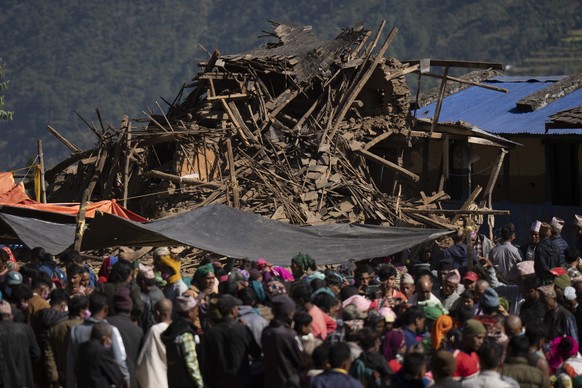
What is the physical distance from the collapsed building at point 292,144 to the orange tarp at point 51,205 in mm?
1834

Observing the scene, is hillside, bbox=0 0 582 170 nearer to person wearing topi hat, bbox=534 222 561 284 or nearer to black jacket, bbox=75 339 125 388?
person wearing topi hat, bbox=534 222 561 284

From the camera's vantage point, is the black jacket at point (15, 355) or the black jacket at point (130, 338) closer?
the black jacket at point (130, 338)

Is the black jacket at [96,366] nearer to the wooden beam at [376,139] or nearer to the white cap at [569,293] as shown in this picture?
the white cap at [569,293]

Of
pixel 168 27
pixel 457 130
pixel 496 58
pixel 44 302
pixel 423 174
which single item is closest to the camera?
pixel 44 302

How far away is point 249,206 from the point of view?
71.6 ft

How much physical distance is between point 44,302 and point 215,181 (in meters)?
9.73

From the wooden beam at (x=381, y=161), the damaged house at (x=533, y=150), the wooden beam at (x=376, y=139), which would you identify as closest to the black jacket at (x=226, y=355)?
the wooden beam at (x=381, y=161)

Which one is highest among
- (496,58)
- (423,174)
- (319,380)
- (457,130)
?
(319,380)

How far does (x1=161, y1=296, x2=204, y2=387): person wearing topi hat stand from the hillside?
93.5 m

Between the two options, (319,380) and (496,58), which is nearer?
(319,380)

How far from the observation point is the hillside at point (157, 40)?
371 feet

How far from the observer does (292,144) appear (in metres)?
23.5

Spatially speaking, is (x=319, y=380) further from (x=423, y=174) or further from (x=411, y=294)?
(x=423, y=174)

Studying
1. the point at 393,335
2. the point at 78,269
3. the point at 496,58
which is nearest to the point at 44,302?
the point at 78,269
